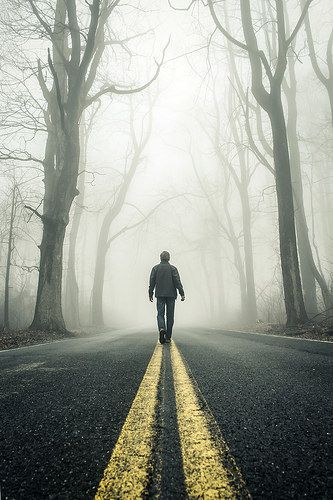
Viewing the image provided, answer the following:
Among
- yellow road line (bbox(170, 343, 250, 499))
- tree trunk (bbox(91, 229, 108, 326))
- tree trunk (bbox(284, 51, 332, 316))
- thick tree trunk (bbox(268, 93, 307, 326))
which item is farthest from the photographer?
tree trunk (bbox(91, 229, 108, 326))

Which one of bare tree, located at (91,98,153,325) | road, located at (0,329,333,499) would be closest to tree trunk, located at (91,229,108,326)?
bare tree, located at (91,98,153,325)

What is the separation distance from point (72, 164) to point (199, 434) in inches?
376

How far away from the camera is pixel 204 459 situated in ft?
3.68

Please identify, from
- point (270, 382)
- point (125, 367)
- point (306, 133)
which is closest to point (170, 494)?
point (270, 382)

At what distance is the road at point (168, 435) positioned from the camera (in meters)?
0.98

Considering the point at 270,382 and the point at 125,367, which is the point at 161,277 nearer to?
the point at 125,367

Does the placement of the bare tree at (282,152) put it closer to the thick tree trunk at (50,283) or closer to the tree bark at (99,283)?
the thick tree trunk at (50,283)

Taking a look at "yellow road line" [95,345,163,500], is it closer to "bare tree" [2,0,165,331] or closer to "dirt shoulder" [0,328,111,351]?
"dirt shoulder" [0,328,111,351]

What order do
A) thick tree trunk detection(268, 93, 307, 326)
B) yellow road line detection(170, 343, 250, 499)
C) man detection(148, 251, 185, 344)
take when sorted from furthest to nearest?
thick tree trunk detection(268, 93, 307, 326)
man detection(148, 251, 185, 344)
yellow road line detection(170, 343, 250, 499)

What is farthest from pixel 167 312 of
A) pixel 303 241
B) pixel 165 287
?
pixel 303 241

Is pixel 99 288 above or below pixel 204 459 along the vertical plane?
above

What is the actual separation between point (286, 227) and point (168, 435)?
25.0 feet

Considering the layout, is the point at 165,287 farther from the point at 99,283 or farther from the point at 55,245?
the point at 99,283

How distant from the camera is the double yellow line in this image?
93 cm
